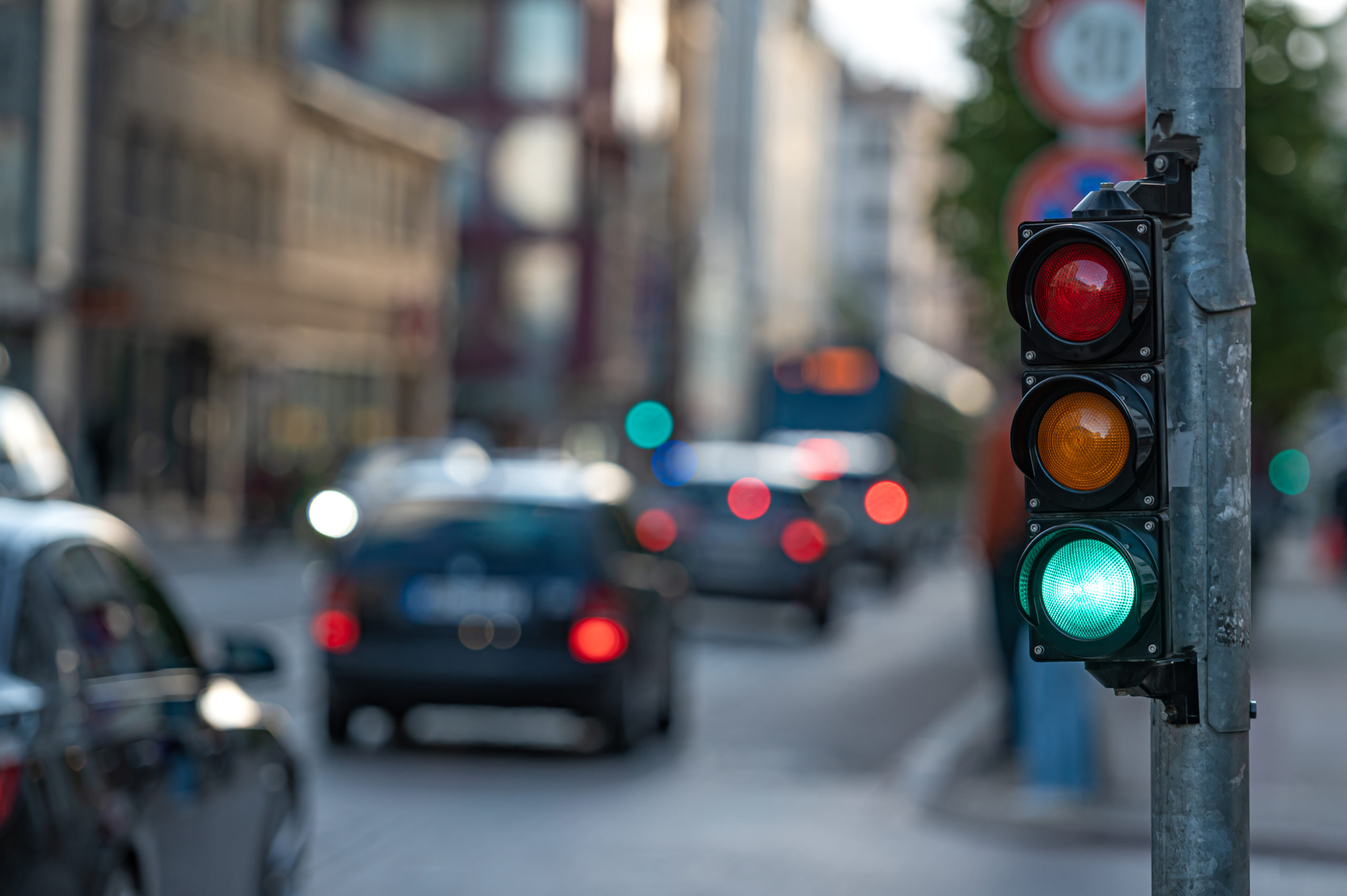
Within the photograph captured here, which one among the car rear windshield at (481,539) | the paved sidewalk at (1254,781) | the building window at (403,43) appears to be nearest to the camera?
the paved sidewalk at (1254,781)

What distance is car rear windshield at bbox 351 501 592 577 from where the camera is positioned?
502 inches

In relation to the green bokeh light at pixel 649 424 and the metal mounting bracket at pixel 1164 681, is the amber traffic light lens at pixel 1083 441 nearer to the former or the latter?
the metal mounting bracket at pixel 1164 681

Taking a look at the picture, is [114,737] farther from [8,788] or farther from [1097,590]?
[1097,590]

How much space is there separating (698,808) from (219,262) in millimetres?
36980

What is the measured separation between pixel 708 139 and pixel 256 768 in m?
89.0

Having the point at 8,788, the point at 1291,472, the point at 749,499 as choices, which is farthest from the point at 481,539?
the point at 1291,472

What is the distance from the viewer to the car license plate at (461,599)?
12.7m

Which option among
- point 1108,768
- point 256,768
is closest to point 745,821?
point 1108,768

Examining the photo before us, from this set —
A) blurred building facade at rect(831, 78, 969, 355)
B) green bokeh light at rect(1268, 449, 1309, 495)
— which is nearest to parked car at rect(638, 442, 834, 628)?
green bokeh light at rect(1268, 449, 1309, 495)

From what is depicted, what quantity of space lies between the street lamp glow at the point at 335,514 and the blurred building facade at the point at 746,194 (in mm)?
46340

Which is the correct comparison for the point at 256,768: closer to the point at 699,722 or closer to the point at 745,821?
the point at 745,821

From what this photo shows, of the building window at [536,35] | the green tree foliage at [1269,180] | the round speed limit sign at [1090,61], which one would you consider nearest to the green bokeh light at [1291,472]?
the building window at [536,35]

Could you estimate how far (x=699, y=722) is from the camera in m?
15.5

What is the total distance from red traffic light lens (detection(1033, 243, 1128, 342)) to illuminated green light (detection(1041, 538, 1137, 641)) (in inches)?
14.9
